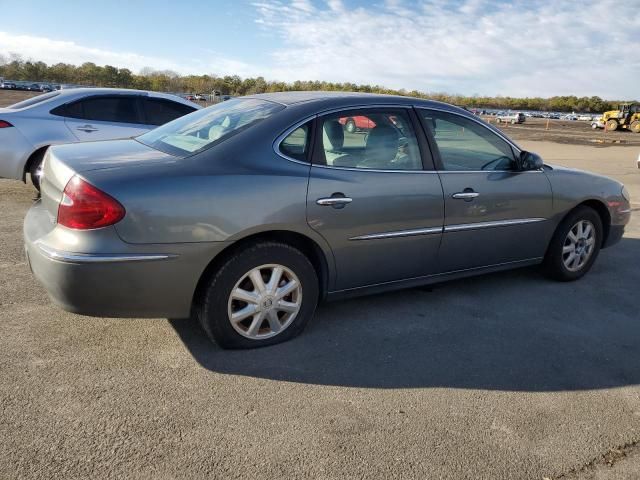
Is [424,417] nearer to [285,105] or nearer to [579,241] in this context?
[285,105]

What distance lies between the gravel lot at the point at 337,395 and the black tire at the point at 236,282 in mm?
Answer: 108

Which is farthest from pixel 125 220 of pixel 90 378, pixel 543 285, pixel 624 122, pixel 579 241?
pixel 624 122

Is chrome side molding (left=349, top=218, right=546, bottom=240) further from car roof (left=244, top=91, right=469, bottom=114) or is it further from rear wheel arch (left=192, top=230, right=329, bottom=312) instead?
car roof (left=244, top=91, right=469, bottom=114)

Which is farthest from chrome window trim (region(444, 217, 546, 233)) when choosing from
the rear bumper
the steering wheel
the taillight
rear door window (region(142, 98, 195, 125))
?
rear door window (region(142, 98, 195, 125))

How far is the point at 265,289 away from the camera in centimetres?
325

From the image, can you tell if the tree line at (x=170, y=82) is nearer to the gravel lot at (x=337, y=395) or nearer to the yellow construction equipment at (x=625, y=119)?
the yellow construction equipment at (x=625, y=119)

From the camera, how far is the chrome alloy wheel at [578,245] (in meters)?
4.77

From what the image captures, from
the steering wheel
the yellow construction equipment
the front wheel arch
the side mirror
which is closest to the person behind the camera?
the steering wheel

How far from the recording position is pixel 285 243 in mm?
3334

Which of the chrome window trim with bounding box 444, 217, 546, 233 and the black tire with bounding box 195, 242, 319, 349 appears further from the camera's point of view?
the chrome window trim with bounding box 444, 217, 546, 233

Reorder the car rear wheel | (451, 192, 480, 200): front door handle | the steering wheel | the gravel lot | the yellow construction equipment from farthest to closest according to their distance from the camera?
the car rear wheel
the yellow construction equipment
the steering wheel
(451, 192, 480, 200): front door handle
the gravel lot

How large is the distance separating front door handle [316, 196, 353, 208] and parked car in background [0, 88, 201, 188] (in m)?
4.72

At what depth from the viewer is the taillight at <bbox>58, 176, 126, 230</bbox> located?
108 inches

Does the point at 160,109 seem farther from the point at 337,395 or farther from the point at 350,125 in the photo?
the point at 337,395
